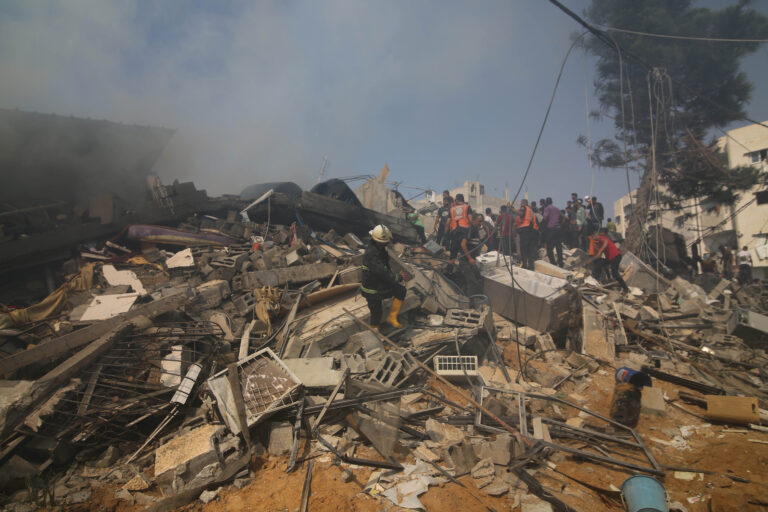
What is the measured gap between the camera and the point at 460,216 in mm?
8836

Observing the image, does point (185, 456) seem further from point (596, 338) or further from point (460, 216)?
point (460, 216)

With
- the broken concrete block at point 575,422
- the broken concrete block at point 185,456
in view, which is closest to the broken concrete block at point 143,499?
A: the broken concrete block at point 185,456

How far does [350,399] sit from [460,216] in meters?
6.29

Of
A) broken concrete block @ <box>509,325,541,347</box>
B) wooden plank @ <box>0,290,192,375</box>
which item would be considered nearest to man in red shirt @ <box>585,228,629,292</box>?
broken concrete block @ <box>509,325,541,347</box>

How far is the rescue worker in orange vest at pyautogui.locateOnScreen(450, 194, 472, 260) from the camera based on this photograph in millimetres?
8812

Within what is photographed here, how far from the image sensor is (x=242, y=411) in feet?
10.2

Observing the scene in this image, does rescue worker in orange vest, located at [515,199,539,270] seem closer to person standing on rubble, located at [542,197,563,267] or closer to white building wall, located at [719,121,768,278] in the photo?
person standing on rubble, located at [542,197,563,267]

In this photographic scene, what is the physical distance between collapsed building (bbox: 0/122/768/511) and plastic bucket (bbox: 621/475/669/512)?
4 centimetres

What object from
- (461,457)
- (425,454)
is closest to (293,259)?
(425,454)

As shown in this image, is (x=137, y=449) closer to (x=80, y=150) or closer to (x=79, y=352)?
(x=79, y=352)

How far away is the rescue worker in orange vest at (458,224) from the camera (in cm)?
881

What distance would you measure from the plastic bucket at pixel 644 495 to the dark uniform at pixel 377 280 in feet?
10.7

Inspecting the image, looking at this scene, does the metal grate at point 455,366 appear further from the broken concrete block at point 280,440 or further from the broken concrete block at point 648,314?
the broken concrete block at point 648,314

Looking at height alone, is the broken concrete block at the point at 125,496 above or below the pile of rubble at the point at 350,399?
below
